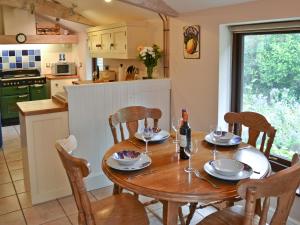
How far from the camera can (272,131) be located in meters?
2.45

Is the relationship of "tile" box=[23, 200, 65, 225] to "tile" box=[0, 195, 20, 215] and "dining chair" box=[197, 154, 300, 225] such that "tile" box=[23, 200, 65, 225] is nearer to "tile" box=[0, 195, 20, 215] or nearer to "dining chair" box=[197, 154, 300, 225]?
"tile" box=[0, 195, 20, 215]

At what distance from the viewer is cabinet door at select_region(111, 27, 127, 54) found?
4305 mm

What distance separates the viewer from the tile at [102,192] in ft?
11.2

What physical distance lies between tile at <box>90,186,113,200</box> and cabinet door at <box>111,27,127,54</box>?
6.00 ft

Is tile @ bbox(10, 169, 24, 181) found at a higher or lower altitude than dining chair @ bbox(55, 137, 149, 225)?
lower

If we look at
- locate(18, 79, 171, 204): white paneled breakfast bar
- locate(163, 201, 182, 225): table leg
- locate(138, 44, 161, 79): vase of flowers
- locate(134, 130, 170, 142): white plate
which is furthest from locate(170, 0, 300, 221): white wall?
locate(163, 201, 182, 225): table leg

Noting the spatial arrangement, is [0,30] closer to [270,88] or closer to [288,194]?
[270,88]

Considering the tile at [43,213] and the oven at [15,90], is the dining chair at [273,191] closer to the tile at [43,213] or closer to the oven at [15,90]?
the tile at [43,213]

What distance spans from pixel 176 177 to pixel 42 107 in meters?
1.89

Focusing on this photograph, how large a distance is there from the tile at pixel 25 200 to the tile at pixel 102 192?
2.12 feet

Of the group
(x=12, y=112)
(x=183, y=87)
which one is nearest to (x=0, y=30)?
(x=12, y=112)

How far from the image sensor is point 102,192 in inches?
138

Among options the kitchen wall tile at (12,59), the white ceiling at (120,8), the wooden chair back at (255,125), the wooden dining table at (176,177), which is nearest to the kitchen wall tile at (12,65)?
the kitchen wall tile at (12,59)

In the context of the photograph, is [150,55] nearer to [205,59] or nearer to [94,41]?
[205,59]
